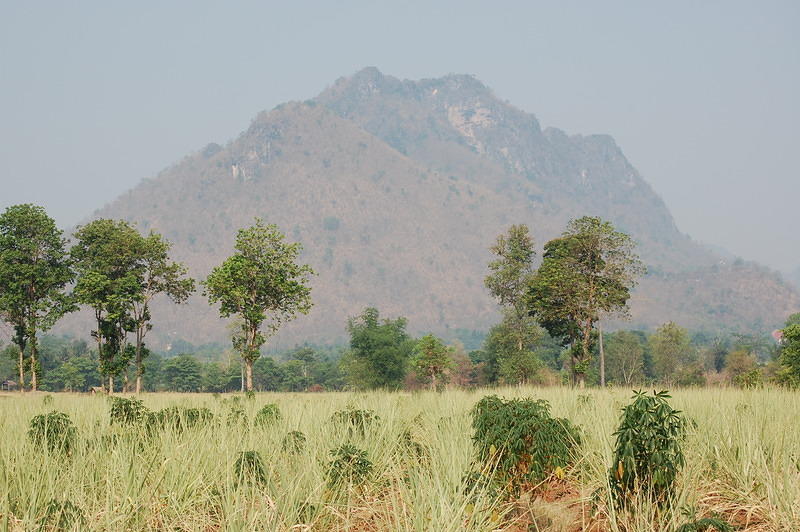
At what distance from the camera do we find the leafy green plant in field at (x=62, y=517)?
18.3ft

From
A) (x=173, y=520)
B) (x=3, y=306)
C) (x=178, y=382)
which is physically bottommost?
(x=178, y=382)

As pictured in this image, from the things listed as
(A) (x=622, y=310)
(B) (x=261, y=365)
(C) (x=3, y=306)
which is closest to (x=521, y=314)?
(A) (x=622, y=310)

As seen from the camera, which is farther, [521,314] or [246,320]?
[521,314]

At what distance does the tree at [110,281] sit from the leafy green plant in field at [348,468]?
34805 millimetres

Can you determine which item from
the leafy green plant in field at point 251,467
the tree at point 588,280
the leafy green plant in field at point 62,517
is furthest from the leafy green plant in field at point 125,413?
the tree at point 588,280

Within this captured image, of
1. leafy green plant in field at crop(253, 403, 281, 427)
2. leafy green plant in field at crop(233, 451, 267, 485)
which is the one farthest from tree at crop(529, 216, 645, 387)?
leafy green plant in field at crop(233, 451, 267, 485)

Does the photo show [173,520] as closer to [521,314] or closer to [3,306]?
[3,306]

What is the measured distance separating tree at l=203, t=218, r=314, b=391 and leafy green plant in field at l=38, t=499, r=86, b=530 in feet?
91.4

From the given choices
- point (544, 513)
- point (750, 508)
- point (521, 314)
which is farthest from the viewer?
point (521, 314)

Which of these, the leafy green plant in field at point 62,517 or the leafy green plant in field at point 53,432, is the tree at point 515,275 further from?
the leafy green plant in field at point 62,517

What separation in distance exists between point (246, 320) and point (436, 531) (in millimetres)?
31601

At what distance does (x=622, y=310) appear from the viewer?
4481 cm

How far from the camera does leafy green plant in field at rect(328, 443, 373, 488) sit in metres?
7.25

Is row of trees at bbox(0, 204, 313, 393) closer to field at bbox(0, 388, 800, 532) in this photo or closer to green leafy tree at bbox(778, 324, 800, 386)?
green leafy tree at bbox(778, 324, 800, 386)
